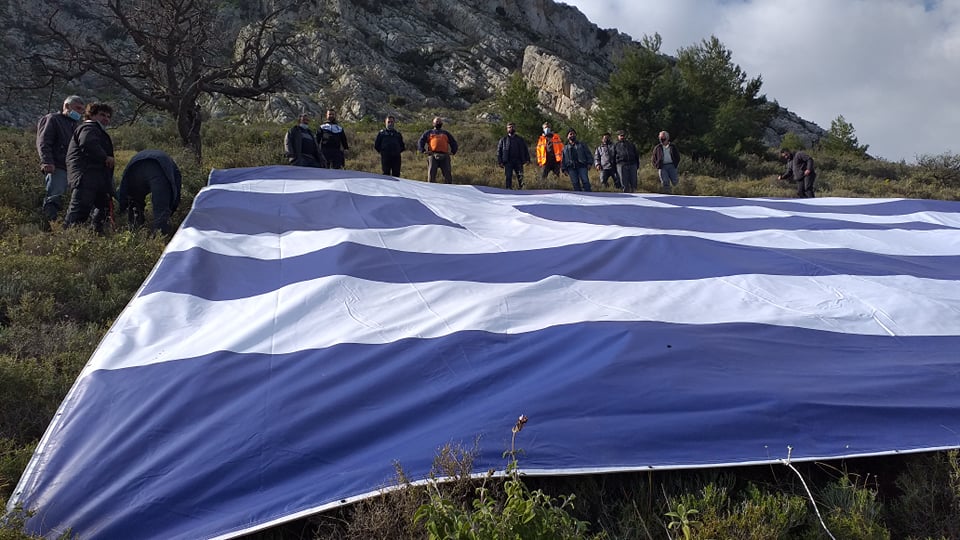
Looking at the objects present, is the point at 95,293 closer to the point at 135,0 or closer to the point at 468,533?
the point at 468,533

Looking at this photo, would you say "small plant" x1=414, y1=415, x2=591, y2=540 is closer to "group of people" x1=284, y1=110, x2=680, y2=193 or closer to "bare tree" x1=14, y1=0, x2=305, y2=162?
"group of people" x1=284, y1=110, x2=680, y2=193

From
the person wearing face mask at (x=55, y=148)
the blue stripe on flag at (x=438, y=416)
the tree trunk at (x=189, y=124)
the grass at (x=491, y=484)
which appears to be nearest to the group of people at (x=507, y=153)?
the person wearing face mask at (x=55, y=148)

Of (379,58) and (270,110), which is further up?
(379,58)

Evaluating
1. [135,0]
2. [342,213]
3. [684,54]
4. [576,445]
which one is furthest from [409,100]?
[576,445]

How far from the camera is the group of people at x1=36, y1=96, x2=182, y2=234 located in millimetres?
5770

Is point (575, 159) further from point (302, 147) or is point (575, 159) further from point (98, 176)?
point (98, 176)

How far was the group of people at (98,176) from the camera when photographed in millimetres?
5770

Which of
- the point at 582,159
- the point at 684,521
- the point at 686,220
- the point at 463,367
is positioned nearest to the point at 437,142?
the point at 582,159

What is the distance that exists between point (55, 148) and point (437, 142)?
5.32 meters

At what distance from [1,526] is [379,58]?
49868 mm

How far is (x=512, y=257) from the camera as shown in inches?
179

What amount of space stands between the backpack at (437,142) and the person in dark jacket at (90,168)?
5.11 meters

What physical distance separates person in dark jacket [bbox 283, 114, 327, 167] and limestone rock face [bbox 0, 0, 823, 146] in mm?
24651

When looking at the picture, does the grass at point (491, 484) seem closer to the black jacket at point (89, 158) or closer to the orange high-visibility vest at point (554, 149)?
the black jacket at point (89, 158)
